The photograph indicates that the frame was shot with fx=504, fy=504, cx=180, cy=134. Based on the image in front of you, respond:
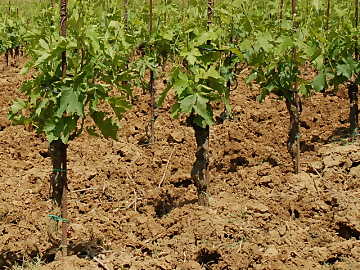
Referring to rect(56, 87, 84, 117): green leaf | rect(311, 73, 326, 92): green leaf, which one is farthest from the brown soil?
rect(56, 87, 84, 117): green leaf

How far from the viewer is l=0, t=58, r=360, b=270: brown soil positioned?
4152 mm

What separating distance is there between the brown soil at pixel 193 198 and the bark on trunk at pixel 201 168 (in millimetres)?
134

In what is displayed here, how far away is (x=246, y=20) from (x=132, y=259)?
330cm

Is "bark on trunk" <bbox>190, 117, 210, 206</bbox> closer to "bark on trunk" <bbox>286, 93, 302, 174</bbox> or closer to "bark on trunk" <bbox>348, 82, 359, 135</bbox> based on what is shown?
"bark on trunk" <bbox>286, 93, 302, 174</bbox>

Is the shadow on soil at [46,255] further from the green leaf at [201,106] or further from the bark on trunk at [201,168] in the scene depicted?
the green leaf at [201,106]

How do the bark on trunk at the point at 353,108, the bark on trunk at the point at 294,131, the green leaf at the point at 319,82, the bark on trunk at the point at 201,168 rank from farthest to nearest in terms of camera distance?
the bark on trunk at the point at 353,108 < the green leaf at the point at 319,82 < the bark on trunk at the point at 294,131 < the bark on trunk at the point at 201,168

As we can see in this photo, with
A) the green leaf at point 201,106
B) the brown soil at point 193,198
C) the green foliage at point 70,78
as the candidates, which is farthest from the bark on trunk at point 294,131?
the green foliage at point 70,78

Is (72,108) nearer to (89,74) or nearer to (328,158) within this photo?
(89,74)

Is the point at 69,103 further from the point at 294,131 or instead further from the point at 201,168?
the point at 294,131

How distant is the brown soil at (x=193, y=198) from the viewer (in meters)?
4.15

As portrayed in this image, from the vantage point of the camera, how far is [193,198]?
5.27 meters

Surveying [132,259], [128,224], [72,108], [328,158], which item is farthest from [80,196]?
[328,158]

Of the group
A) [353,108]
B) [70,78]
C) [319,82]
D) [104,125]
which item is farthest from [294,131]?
[70,78]

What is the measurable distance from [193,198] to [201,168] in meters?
0.45
